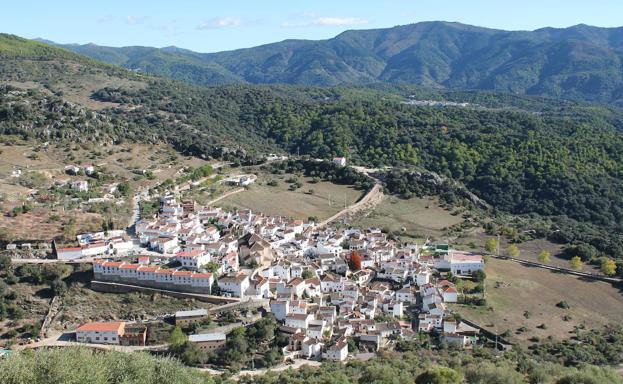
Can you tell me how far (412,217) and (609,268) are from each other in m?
17.7

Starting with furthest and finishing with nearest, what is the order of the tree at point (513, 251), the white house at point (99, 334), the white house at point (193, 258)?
the tree at point (513, 251)
the white house at point (193, 258)
the white house at point (99, 334)

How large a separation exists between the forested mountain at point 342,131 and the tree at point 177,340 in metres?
35.1

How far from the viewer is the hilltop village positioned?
30.4m

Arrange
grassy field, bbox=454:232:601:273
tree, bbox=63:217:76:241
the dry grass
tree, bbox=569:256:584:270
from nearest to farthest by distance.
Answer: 1. the dry grass
2. tree, bbox=63:217:76:241
3. tree, bbox=569:256:584:270
4. grassy field, bbox=454:232:601:273

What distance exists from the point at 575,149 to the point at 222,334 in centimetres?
6211

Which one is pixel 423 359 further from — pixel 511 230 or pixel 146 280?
pixel 511 230

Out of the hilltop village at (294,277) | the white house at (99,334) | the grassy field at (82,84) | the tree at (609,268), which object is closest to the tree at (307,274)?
the hilltop village at (294,277)

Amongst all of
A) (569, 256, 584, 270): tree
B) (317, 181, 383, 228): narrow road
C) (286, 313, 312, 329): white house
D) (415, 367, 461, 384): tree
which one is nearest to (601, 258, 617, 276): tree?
(569, 256, 584, 270): tree

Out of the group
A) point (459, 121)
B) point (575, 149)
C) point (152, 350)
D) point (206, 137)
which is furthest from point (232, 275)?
point (459, 121)

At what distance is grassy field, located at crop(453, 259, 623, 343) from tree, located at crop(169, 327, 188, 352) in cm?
1510

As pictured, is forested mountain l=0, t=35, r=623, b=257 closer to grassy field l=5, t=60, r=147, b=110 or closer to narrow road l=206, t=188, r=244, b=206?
grassy field l=5, t=60, r=147, b=110

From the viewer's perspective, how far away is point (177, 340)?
2867 cm

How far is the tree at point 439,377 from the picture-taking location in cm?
2192

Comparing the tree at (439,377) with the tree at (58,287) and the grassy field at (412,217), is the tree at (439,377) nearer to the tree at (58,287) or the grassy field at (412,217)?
the tree at (58,287)
